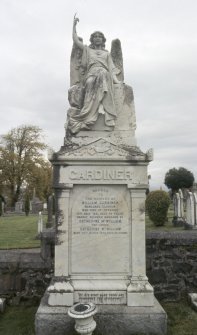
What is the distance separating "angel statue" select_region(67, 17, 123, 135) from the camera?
496 centimetres

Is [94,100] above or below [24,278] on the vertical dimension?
above

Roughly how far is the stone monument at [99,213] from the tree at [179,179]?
4745 cm

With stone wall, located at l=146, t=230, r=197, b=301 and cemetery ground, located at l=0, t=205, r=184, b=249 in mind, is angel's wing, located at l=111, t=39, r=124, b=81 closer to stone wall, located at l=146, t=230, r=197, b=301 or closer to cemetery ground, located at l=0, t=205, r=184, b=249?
stone wall, located at l=146, t=230, r=197, b=301

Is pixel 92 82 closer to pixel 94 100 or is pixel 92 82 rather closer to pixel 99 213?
pixel 94 100

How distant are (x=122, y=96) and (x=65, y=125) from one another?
0.97 metres

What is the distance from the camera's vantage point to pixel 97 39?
5.25 meters

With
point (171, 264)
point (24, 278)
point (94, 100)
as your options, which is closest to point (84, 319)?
point (24, 278)

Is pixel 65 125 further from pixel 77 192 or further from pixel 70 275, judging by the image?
pixel 70 275

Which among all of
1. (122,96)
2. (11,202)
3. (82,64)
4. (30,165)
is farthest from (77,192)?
(11,202)

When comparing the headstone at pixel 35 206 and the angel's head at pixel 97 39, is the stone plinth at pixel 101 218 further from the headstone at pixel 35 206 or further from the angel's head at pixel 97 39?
the headstone at pixel 35 206

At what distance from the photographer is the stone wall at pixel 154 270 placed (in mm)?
5730

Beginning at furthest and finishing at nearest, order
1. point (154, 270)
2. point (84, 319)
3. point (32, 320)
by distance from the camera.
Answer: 1. point (154, 270)
2. point (32, 320)
3. point (84, 319)

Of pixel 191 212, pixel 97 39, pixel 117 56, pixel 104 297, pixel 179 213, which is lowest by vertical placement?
pixel 104 297

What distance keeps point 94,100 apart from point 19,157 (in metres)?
35.1
